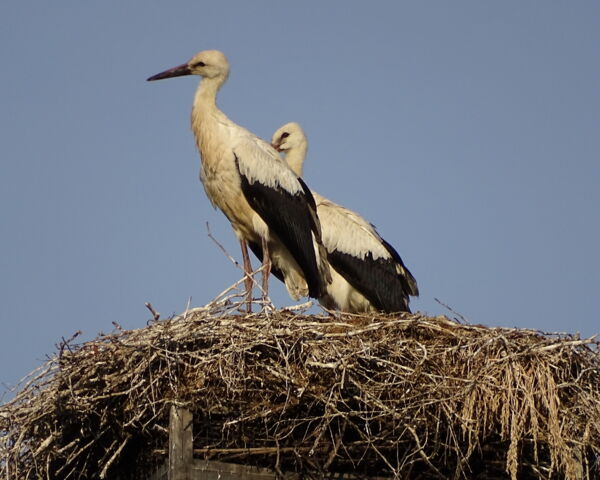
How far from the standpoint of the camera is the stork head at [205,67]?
1050 cm

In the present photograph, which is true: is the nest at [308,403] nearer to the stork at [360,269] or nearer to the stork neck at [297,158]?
the stork at [360,269]

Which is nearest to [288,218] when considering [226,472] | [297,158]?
[297,158]

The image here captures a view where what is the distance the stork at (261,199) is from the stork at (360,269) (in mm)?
228

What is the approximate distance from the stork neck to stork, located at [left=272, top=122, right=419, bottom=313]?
0.62 m

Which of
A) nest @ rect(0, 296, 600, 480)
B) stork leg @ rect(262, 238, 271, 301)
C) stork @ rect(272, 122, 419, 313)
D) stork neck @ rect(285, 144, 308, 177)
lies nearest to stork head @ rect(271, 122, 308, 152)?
stork neck @ rect(285, 144, 308, 177)

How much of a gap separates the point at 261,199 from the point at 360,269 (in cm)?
107

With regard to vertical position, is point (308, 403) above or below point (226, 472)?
above

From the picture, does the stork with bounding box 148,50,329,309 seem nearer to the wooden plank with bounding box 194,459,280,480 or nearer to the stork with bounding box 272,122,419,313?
the stork with bounding box 272,122,419,313

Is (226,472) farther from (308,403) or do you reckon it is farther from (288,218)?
(288,218)

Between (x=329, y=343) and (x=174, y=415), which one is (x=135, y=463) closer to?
(x=174, y=415)

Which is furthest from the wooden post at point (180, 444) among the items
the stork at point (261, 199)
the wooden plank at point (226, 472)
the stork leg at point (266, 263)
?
the stork leg at point (266, 263)

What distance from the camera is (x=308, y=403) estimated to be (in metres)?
7.61

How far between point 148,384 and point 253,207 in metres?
2.70

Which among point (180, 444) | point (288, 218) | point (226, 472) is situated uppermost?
point (288, 218)
